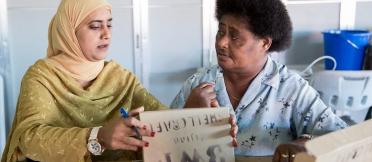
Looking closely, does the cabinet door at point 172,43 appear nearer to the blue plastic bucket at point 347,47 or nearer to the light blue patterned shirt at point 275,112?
the blue plastic bucket at point 347,47

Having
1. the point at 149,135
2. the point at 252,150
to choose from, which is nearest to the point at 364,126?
the point at 149,135

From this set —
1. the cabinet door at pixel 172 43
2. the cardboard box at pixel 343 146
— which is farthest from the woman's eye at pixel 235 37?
the cabinet door at pixel 172 43

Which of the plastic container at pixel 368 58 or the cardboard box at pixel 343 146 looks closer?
the cardboard box at pixel 343 146

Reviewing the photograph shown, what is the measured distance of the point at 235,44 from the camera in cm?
141

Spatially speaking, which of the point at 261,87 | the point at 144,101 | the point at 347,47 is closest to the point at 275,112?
the point at 261,87

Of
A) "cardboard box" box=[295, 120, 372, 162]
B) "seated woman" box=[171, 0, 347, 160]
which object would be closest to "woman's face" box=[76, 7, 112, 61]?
"seated woman" box=[171, 0, 347, 160]

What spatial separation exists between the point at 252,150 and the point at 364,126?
2.52 feet

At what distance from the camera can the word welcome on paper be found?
1063 mm

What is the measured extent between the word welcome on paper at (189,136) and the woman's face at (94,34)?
0.55 metres

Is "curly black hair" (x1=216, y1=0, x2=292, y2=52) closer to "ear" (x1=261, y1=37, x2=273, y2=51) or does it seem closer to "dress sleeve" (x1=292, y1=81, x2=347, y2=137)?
"ear" (x1=261, y1=37, x2=273, y2=51)

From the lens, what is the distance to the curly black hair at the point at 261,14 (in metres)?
1.40

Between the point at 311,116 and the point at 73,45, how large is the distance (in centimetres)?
79

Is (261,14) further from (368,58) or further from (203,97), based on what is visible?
(368,58)

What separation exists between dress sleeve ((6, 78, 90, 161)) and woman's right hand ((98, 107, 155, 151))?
0.36 ft
